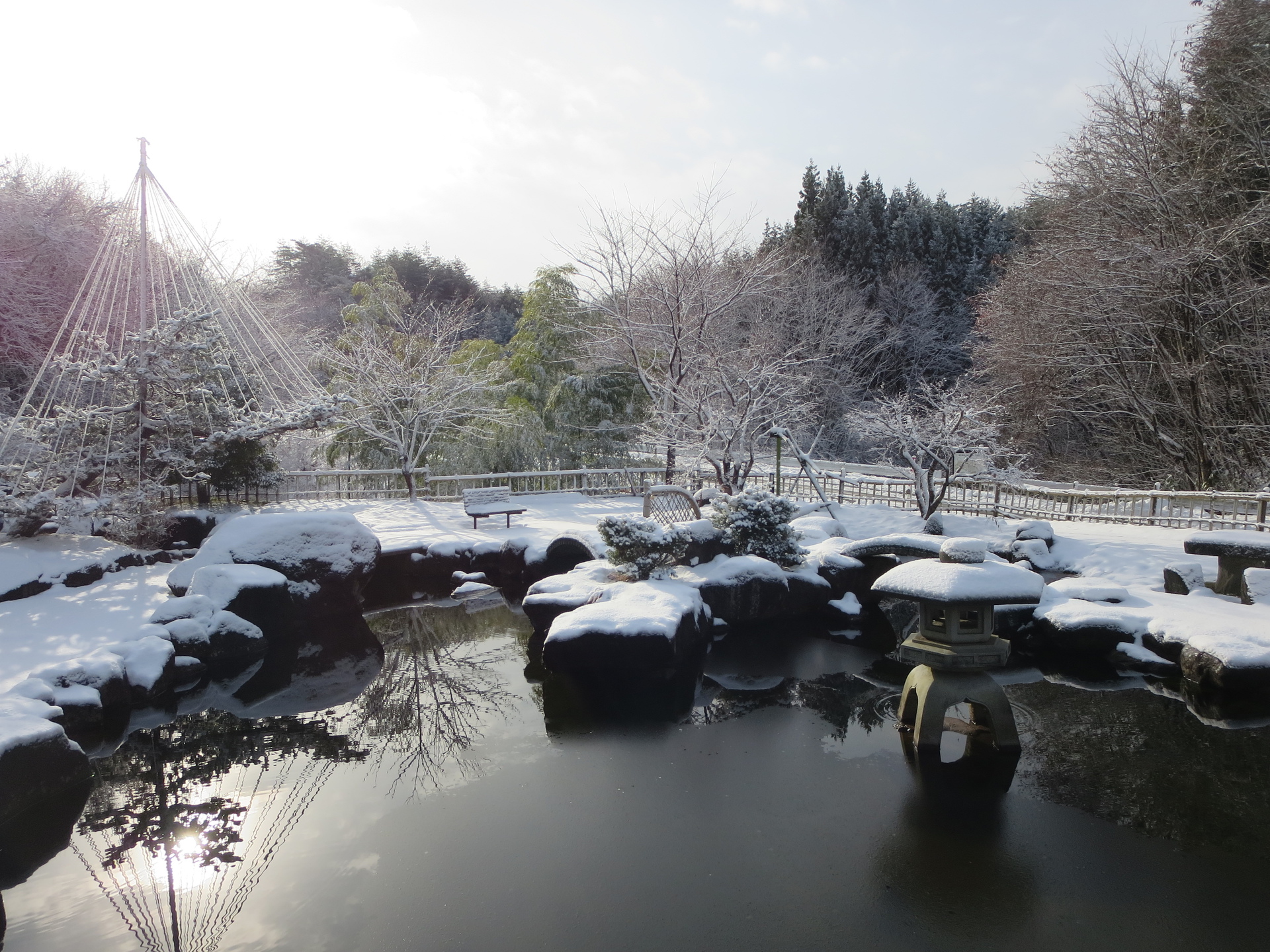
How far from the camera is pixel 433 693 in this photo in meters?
7.26

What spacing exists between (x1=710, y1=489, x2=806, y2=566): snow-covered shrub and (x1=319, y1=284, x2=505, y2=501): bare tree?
7928mm

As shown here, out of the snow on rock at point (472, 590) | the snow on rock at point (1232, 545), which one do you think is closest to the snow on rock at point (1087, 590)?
the snow on rock at point (1232, 545)

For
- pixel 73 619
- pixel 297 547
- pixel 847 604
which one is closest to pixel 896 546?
pixel 847 604

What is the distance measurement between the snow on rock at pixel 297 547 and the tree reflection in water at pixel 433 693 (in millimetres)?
903

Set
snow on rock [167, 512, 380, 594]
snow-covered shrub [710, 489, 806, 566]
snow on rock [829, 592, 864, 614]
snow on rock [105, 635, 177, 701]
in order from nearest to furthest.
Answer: snow on rock [105, 635, 177, 701]
snow on rock [167, 512, 380, 594]
snow on rock [829, 592, 864, 614]
snow-covered shrub [710, 489, 806, 566]

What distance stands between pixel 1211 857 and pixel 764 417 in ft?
34.5

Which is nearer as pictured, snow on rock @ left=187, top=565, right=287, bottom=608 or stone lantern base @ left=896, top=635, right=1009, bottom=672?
stone lantern base @ left=896, top=635, right=1009, bottom=672

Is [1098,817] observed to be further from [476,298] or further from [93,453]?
[476,298]

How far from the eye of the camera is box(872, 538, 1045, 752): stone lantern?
17.2 ft

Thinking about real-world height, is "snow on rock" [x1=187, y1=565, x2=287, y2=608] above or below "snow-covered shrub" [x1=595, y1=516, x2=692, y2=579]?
below

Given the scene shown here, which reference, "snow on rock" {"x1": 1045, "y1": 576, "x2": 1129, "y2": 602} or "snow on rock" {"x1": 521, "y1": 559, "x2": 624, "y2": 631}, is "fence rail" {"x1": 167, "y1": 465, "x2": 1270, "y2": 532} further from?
"snow on rock" {"x1": 521, "y1": 559, "x2": 624, "y2": 631}

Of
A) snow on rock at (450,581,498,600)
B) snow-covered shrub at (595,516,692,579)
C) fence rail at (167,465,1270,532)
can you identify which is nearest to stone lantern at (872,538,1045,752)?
snow-covered shrub at (595,516,692,579)

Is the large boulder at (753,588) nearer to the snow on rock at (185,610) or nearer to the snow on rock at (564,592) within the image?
the snow on rock at (564,592)

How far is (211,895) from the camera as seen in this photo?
418cm
